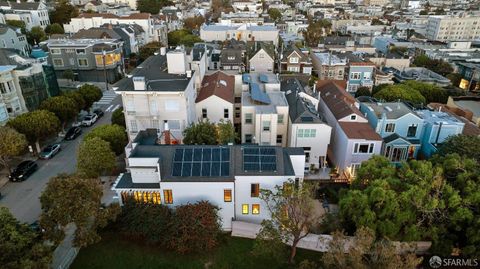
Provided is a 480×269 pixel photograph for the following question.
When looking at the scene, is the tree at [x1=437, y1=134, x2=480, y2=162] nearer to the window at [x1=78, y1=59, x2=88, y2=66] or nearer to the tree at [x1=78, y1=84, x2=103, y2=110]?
the tree at [x1=78, y1=84, x2=103, y2=110]

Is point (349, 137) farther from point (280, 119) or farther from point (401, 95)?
point (401, 95)

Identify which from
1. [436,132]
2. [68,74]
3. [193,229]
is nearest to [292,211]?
[193,229]

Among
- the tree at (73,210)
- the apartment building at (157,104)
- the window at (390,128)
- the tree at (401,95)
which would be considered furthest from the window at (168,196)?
the tree at (401,95)

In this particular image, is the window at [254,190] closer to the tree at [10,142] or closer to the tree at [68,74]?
the tree at [10,142]

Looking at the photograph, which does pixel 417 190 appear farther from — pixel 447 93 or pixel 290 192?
pixel 447 93

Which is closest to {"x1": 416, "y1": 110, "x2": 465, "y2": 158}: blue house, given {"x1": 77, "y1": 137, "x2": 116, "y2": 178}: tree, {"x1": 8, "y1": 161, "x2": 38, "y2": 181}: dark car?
{"x1": 77, "y1": 137, "x2": 116, "y2": 178}: tree

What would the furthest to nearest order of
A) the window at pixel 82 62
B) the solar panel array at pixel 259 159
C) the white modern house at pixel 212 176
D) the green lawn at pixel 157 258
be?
the window at pixel 82 62
the solar panel array at pixel 259 159
the white modern house at pixel 212 176
the green lawn at pixel 157 258
